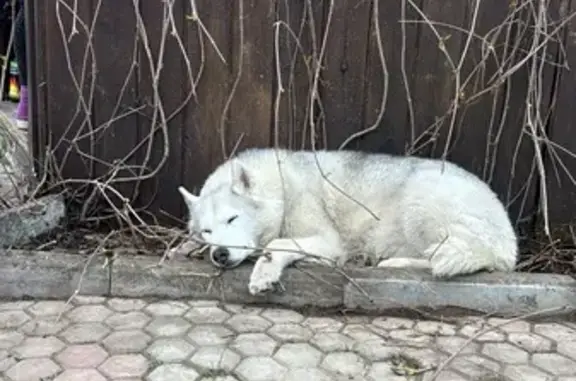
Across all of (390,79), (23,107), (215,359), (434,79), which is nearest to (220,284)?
(215,359)

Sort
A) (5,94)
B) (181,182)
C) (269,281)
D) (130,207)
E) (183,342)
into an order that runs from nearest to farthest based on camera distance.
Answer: (183,342)
(269,281)
(130,207)
(181,182)
(5,94)

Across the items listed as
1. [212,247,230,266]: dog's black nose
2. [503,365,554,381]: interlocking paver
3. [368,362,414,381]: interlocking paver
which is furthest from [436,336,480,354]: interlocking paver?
[212,247,230,266]: dog's black nose

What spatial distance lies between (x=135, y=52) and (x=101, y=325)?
64.8 inches

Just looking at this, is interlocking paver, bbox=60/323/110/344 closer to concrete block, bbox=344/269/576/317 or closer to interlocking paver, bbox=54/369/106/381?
interlocking paver, bbox=54/369/106/381

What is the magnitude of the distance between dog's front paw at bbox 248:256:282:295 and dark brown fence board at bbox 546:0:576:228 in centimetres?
176

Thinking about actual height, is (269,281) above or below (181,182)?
below

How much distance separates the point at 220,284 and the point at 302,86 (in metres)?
1.29

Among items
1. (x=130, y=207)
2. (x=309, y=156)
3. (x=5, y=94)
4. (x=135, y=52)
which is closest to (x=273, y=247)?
(x=309, y=156)

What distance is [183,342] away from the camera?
3104mm

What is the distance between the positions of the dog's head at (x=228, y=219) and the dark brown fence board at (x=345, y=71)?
29.8 inches

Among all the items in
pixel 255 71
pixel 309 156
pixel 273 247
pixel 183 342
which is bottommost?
pixel 183 342

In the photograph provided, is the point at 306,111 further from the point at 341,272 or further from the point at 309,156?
the point at 341,272

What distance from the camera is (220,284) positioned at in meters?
3.54

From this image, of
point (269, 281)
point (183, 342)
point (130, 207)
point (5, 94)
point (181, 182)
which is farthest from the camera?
point (5, 94)
